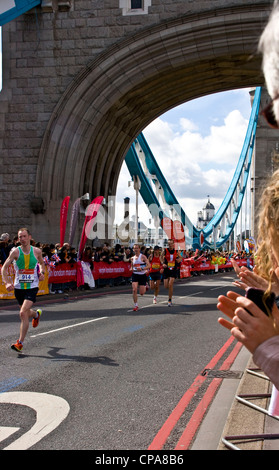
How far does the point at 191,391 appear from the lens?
569 centimetres

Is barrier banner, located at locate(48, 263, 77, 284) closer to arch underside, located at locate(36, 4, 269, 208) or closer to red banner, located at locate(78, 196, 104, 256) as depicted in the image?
red banner, located at locate(78, 196, 104, 256)

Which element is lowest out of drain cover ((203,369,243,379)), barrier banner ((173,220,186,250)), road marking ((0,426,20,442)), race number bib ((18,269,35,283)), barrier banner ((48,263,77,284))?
drain cover ((203,369,243,379))

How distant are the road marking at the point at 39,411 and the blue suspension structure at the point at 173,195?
34630mm

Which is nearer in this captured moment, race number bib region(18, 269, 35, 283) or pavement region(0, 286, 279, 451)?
pavement region(0, 286, 279, 451)

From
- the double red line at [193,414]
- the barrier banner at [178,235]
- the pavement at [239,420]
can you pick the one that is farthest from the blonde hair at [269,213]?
the barrier banner at [178,235]

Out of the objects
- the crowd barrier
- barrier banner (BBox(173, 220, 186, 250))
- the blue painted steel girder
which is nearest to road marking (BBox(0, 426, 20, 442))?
the crowd barrier

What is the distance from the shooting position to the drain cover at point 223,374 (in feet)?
20.7

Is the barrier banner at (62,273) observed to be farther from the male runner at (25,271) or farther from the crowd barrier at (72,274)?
the male runner at (25,271)

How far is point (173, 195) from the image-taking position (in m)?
58.4

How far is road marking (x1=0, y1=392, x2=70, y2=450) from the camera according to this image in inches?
162

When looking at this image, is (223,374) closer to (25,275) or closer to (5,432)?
(5,432)

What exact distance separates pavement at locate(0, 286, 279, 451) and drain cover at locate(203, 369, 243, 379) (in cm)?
6

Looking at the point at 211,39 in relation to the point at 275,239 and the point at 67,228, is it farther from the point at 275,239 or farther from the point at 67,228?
the point at 275,239
